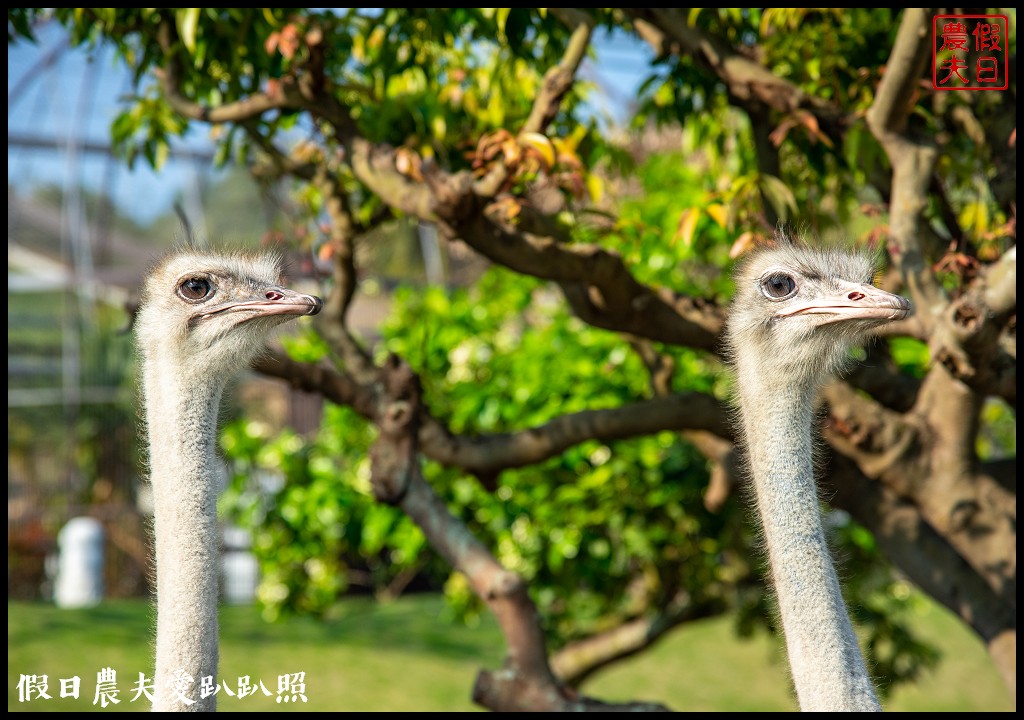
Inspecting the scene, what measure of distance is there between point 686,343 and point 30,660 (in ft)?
16.6

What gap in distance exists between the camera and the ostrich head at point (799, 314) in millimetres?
2682

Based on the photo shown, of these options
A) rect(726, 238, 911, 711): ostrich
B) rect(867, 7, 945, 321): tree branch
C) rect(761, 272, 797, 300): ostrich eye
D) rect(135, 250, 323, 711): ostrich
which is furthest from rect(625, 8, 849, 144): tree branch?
rect(135, 250, 323, 711): ostrich

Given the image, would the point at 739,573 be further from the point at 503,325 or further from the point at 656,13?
the point at 656,13

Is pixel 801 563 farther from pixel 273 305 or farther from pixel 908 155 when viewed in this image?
pixel 908 155

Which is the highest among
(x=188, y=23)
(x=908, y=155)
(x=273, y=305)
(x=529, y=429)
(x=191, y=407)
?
(x=188, y=23)

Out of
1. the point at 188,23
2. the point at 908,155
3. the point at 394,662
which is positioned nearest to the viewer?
the point at 188,23

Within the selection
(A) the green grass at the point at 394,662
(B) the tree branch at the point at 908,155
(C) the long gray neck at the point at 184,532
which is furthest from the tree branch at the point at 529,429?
(A) the green grass at the point at 394,662

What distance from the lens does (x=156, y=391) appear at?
2699mm

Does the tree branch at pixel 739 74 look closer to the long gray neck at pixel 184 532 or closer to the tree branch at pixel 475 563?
the tree branch at pixel 475 563

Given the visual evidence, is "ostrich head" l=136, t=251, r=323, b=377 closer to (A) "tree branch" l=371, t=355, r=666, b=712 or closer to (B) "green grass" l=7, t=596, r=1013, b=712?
(A) "tree branch" l=371, t=355, r=666, b=712

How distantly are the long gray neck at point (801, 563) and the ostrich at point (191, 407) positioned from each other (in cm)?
101

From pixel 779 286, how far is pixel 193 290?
4.31 feet

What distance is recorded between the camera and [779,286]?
2.78 m

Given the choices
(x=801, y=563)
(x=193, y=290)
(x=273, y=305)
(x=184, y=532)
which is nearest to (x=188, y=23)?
(x=193, y=290)
